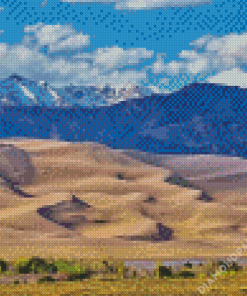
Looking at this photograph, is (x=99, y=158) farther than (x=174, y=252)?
Yes

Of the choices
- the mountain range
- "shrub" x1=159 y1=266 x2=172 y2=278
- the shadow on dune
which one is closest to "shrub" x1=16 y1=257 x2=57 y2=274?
"shrub" x1=159 y1=266 x2=172 y2=278

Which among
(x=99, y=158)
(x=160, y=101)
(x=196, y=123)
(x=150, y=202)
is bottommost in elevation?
(x=150, y=202)

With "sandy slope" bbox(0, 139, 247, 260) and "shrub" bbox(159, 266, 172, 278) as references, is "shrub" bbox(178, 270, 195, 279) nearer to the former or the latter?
"shrub" bbox(159, 266, 172, 278)

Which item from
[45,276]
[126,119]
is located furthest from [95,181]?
[126,119]

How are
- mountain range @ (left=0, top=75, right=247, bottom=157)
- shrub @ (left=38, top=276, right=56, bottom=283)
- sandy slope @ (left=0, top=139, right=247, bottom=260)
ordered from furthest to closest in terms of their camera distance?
mountain range @ (left=0, top=75, right=247, bottom=157) → sandy slope @ (left=0, top=139, right=247, bottom=260) → shrub @ (left=38, top=276, right=56, bottom=283)

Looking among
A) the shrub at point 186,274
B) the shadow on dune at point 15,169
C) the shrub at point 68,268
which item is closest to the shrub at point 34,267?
the shrub at point 68,268

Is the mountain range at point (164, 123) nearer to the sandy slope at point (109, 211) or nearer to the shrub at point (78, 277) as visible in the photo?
the sandy slope at point (109, 211)

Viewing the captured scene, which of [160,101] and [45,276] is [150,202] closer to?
[45,276]
